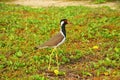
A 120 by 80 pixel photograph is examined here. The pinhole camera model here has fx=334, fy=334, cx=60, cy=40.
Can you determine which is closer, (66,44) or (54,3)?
(66,44)

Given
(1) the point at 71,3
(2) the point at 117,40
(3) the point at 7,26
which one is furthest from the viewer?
(1) the point at 71,3

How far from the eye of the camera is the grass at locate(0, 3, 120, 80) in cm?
799

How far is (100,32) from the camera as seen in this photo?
11641 millimetres

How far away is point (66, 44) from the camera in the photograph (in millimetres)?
10422

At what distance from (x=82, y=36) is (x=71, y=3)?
8.79 m

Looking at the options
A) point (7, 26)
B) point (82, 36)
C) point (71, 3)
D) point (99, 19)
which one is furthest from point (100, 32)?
point (71, 3)

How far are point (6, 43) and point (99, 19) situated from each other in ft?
15.2

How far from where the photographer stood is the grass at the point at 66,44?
7.99 meters

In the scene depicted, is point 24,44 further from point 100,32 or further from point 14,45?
point 100,32

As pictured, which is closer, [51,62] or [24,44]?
[51,62]

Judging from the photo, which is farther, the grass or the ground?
the ground

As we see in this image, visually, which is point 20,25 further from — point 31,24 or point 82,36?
point 82,36

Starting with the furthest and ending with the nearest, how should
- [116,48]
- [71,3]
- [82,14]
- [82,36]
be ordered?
1. [71,3]
2. [82,14]
3. [82,36]
4. [116,48]

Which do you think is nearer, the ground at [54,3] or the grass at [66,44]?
the grass at [66,44]
